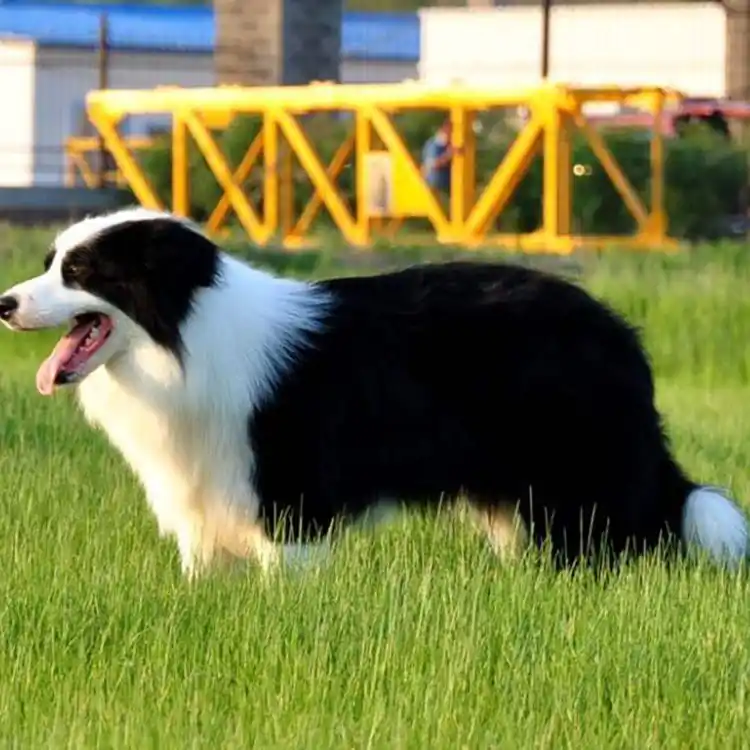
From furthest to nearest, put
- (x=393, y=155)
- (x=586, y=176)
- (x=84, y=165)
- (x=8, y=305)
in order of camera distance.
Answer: (x=84, y=165), (x=586, y=176), (x=393, y=155), (x=8, y=305)

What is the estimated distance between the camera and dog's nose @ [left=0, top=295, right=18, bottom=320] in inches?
238

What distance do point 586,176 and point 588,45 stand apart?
23.2 meters

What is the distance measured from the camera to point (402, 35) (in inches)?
1996

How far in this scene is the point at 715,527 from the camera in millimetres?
6758

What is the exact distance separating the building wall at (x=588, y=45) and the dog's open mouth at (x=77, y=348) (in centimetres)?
3762

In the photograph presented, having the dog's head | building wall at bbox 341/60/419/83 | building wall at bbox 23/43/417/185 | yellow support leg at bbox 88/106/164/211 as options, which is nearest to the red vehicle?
yellow support leg at bbox 88/106/164/211

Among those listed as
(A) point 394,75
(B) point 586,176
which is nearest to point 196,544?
(B) point 586,176

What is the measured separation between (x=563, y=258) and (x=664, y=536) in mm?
9076

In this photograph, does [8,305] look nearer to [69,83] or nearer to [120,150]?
[120,150]

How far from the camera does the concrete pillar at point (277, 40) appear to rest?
855 inches

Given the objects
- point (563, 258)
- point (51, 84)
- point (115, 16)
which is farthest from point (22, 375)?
point (115, 16)

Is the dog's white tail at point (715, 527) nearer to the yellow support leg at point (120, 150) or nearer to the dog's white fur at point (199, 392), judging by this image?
the dog's white fur at point (199, 392)

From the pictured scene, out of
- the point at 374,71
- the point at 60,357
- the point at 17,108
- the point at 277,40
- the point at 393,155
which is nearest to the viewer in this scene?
the point at 60,357

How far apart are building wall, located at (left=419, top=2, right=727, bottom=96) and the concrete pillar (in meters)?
21.6
